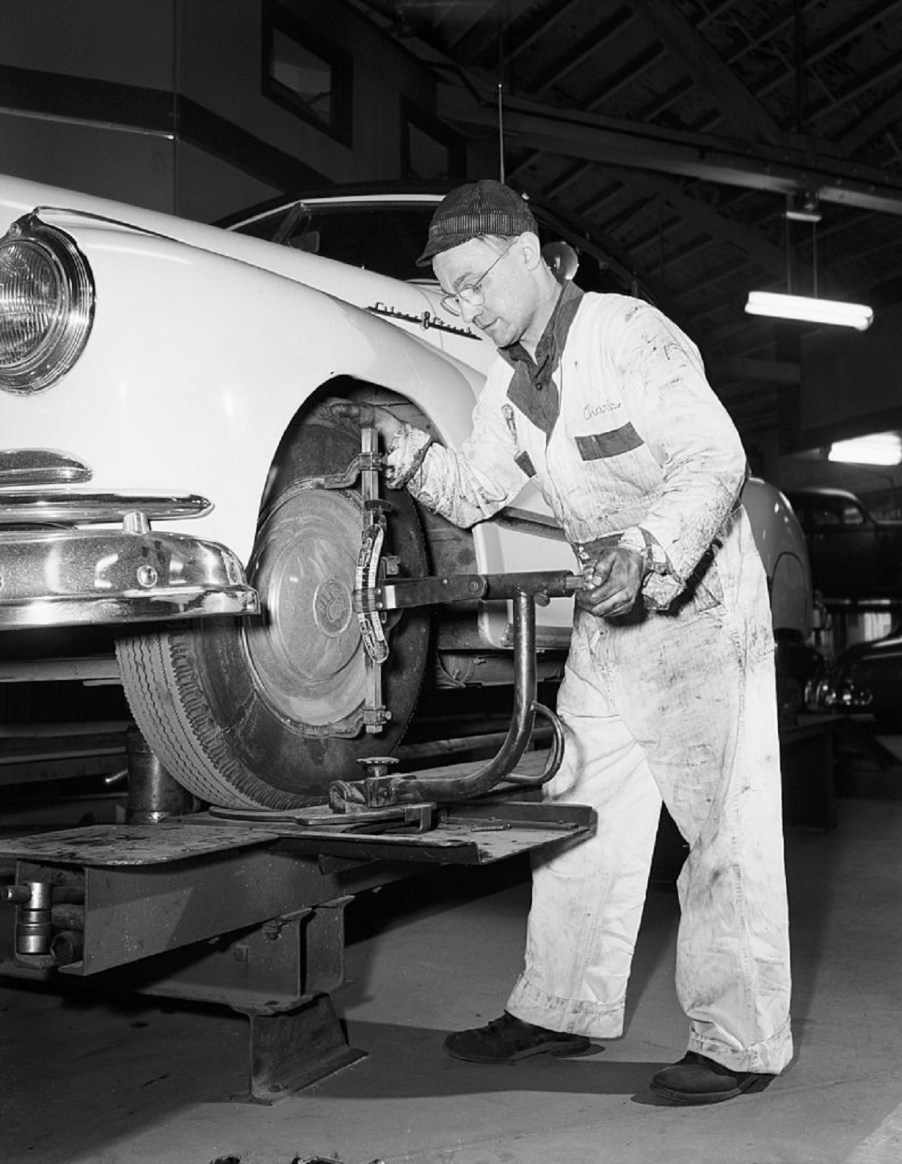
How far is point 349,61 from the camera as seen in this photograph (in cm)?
1049

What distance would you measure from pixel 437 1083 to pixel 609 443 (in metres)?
1.23

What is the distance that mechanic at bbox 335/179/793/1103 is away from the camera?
2.26 meters

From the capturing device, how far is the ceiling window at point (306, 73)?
9.87m

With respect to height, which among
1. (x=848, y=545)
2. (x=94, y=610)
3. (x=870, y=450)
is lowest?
(x=94, y=610)

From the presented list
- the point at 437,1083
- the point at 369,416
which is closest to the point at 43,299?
the point at 369,416

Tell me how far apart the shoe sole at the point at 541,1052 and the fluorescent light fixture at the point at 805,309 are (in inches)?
340

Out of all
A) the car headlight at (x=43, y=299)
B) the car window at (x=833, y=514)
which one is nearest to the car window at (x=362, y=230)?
the car headlight at (x=43, y=299)

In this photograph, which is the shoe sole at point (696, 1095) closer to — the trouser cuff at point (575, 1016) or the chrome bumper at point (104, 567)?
the trouser cuff at point (575, 1016)

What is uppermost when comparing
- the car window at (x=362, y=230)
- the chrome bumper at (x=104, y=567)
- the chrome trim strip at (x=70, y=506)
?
the car window at (x=362, y=230)

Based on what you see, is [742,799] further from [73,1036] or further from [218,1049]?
[73,1036]

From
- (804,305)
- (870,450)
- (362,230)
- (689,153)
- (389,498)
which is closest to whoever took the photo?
(389,498)

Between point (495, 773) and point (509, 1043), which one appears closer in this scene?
point (495, 773)

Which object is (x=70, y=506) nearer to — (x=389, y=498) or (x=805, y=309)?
(x=389, y=498)

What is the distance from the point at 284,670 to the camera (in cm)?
230
